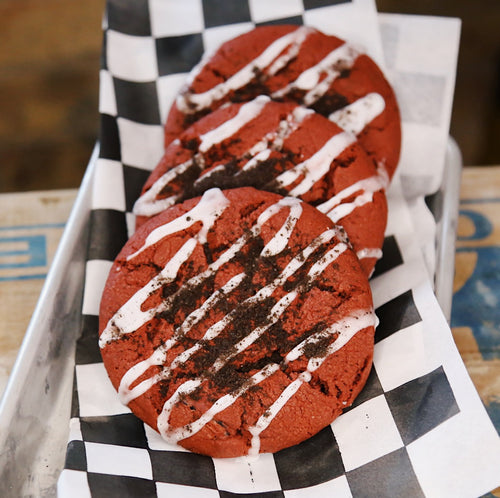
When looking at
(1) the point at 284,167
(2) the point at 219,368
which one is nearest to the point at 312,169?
(1) the point at 284,167

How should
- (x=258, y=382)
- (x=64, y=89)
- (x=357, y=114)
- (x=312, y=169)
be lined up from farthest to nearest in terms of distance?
(x=64, y=89)
(x=357, y=114)
(x=312, y=169)
(x=258, y=382)

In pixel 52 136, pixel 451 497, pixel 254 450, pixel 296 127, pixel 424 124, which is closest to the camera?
pixel 451 497

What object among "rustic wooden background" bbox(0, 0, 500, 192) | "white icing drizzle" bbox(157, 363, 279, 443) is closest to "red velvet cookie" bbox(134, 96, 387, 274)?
A: "white icing drizzle" bbox(157, 363, 279, 443)

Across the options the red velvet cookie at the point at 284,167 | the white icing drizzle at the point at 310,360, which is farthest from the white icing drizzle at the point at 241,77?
the white icing drizzle at the point at 310,360

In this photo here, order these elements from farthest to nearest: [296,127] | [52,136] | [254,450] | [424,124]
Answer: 1. [52,136]
2. [424,124]
3. [296,127]
4. [254,450]

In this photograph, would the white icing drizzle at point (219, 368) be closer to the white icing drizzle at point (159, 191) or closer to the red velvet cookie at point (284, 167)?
the red velvet cookie at point (284, 167)

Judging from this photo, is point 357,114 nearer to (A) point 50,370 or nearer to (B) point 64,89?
(A) point 50,370

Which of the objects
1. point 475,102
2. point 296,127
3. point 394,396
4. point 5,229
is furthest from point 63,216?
point 475,102

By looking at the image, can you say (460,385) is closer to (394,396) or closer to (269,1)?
(394,396)
